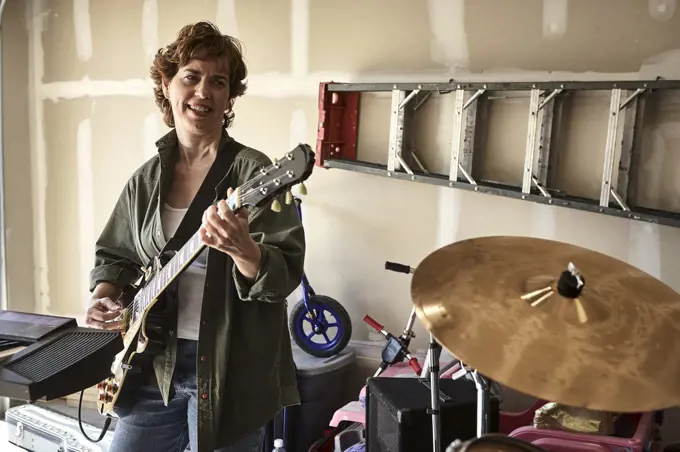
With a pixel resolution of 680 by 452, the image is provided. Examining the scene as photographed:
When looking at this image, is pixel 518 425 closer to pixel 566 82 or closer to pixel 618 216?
pixel 618 216

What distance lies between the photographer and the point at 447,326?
938 millimetres

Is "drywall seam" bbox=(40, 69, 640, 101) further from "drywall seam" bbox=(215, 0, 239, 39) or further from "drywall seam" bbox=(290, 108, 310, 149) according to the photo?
"drywall seam" bbox=(215, 0, 239, 39)

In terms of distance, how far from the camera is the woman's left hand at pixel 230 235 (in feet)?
3.82

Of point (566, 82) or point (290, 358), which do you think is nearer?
point (290, 358)

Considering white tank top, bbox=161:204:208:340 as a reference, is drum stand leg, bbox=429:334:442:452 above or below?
below

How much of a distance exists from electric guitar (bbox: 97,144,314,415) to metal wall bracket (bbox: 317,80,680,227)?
1020mm

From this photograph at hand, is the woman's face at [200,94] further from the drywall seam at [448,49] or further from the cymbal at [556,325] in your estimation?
the drywall seam at [448,49]

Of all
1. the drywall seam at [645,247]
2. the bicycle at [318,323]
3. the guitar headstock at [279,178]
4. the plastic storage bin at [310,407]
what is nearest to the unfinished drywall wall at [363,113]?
the drywall seam at [645,247]

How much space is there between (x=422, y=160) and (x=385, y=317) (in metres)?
0.64

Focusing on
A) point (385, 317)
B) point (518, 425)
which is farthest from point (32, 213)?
point (518, 425)

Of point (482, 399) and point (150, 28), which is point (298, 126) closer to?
point (150, 28)

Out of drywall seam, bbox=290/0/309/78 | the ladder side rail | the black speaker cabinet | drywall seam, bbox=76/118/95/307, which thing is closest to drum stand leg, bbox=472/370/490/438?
the black speaker cabinet

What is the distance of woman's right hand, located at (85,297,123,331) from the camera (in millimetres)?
1560

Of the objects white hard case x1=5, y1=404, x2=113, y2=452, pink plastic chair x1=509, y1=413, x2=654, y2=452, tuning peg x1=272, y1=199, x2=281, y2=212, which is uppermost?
tuning peg x1=272, y1=199, x2=281, y2=212
